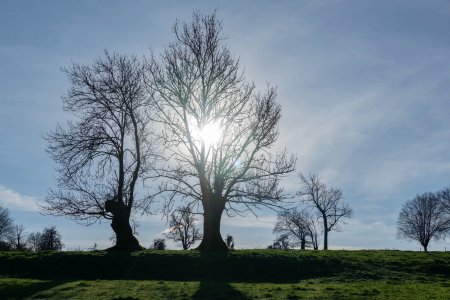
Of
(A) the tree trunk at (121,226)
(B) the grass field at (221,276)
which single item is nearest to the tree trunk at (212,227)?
(B) the grass field at (221,276)

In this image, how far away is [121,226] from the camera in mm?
39844

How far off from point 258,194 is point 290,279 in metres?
10.1

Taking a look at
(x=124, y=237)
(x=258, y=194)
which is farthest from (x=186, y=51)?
(x=124, y=237)

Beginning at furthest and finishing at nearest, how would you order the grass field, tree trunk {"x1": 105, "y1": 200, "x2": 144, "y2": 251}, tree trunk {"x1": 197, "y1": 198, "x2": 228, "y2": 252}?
tree trunk {"x1": 105, "y1": 200, "x2": 144, "y2": 251}, tree trunk {"x1": 197, "y1": 198, "x2": 228, "y2": 252}, the grass field

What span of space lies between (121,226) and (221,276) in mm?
13792

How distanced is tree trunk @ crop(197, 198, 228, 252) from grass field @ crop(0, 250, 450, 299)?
3.64 m

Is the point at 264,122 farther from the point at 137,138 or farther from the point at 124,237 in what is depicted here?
the point at 124,237

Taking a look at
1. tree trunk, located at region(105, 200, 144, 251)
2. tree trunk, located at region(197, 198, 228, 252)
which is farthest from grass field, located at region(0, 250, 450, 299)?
tree trunk, located at region(105, 200, 144, 251)

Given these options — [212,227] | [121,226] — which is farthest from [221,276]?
[121,226]

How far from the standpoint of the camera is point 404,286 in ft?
80.7

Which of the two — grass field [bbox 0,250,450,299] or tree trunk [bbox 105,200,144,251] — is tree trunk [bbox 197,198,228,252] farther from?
tree trunk [bbox 105,200,144,251]

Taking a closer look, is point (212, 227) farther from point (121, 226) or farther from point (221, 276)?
point (221, 276)

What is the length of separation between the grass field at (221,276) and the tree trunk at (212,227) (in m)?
3.64

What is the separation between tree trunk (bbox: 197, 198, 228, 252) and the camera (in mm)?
37875
